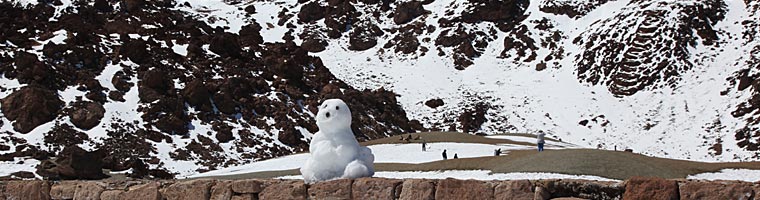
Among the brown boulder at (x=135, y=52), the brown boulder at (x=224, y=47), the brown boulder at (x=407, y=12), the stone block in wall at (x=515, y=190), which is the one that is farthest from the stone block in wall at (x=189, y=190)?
the brown boulder at (x=407, y=12)

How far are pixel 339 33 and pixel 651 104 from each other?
3405cm

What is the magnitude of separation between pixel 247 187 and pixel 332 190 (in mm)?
1212

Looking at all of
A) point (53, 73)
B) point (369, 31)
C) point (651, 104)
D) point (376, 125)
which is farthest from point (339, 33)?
point (53, 73)

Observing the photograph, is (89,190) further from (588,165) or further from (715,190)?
(588,165)

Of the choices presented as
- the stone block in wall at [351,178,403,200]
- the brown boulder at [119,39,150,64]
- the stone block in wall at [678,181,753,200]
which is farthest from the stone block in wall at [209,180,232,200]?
the brown boulder at [119,39,150,64]

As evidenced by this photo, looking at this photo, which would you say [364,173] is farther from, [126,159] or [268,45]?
[268,45]

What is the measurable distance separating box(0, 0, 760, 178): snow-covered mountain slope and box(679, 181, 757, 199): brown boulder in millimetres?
29793

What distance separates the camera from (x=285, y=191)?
970 centimetres

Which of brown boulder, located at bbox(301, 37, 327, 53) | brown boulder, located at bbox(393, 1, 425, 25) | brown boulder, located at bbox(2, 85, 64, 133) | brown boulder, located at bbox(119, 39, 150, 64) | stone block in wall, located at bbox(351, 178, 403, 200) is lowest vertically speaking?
stone block in wall, located at bbox(351, 178, 403, 200)

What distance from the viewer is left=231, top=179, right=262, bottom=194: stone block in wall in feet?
32.3

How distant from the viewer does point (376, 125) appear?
5531 centimetres

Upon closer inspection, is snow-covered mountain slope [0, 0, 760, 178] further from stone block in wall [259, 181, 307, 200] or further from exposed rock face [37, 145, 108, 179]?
stone block in wall [259, 181, 307, 200]

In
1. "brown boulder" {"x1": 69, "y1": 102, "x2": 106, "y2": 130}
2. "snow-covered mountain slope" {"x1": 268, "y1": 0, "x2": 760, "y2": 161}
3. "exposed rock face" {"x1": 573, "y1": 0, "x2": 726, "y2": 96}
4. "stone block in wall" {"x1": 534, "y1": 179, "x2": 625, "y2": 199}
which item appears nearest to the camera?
"stone block in wall" {"x1": 534, "y1": 179, "x2": 625, "y2": 199}

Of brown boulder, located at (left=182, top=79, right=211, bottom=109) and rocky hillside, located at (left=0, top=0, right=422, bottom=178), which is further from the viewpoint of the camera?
brown boulder, located at (left=182, top=79, right=211, bottom=109)
